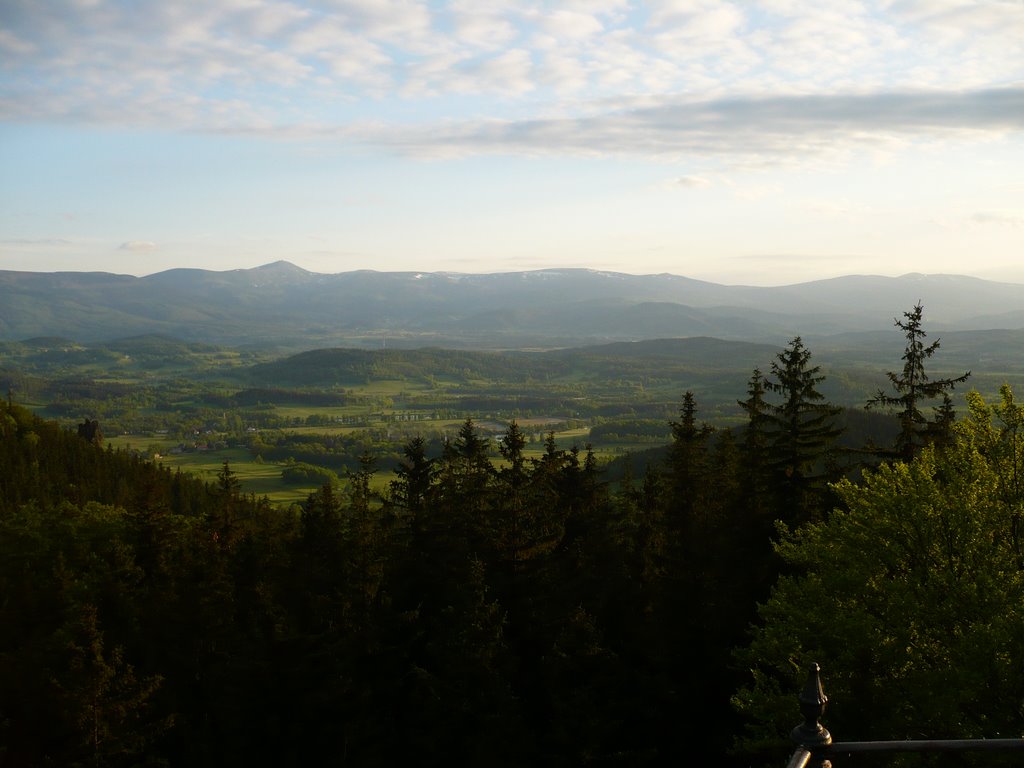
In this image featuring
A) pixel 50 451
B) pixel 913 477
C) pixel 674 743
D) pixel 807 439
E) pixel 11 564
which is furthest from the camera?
pixel 50 451

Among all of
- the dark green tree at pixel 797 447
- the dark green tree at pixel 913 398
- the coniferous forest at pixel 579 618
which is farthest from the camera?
the dark green tree at pixel 797 447

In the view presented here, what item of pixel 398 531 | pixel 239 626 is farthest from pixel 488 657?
pixel 239 626

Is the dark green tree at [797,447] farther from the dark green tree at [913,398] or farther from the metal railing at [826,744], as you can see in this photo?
the metal railing at [826,744]

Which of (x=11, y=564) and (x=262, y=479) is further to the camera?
(x=262, y=479)

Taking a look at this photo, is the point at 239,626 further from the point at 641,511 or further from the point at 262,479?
the point at 262,479

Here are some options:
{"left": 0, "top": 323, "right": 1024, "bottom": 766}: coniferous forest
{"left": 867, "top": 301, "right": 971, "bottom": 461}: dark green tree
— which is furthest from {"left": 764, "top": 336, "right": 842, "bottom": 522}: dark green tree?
{"left": 867, "top": 301, "right": 971, "bottom": 461}: dark green tree

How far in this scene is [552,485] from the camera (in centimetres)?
4397

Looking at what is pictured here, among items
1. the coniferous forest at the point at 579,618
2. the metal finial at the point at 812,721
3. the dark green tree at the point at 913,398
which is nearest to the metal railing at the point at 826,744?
the metal finial at the point at 812,721

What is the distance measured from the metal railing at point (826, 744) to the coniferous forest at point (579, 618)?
42.4 ft

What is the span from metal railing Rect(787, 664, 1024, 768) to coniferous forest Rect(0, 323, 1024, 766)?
12.9 m

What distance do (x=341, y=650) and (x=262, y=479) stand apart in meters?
135

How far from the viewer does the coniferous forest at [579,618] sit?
2106 centimetres

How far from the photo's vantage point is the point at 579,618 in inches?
1124

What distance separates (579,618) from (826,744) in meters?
21.9
